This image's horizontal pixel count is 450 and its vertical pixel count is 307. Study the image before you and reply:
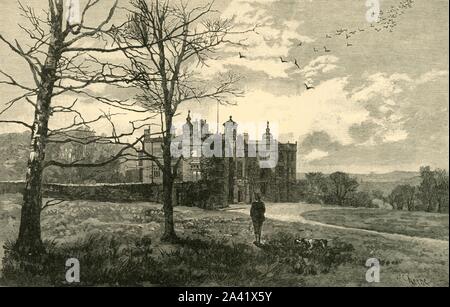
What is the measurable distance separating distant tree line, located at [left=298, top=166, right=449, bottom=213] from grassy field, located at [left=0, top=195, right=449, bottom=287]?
457mm

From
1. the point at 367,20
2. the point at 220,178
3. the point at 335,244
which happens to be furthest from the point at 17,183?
the point at 367,20

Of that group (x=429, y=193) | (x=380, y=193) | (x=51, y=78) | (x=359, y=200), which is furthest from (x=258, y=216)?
(x=51, y=78)

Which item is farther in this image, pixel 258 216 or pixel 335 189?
pixel 335 189

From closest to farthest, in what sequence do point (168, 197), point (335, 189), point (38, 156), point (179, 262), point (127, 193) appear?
point (38, 156) < point (179, 262) < point (168, 197) < point (127, 193) < point (335, 189)

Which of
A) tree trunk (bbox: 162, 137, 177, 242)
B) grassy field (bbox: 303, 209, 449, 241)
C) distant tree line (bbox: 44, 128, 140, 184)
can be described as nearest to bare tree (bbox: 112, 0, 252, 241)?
tree trunk (bbox: 162, 137, 177, 242)

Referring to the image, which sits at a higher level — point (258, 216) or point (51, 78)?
point (51, 78)

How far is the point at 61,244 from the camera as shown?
22.3 feet

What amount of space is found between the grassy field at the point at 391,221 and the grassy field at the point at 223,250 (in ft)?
0.48

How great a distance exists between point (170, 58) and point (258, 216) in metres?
2.63

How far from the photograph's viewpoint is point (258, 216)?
23.0 ft

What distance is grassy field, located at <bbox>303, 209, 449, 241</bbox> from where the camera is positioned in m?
6.92

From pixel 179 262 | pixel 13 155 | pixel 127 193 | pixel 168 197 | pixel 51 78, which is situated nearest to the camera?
pixel 51 78

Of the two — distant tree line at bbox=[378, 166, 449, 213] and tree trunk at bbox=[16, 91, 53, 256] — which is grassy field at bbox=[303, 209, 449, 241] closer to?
distant tree line at bbox=[378, 166, 449, 213]
